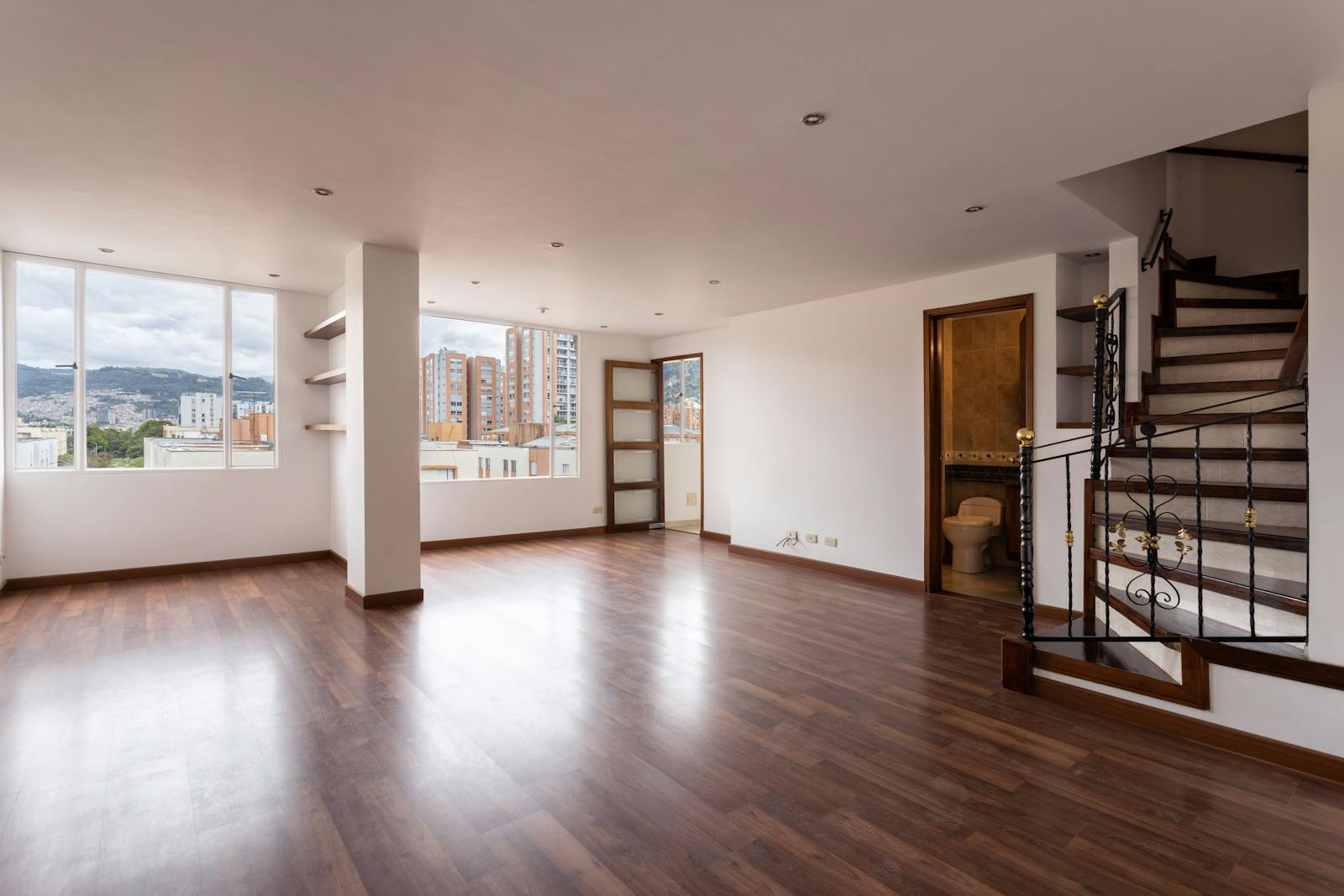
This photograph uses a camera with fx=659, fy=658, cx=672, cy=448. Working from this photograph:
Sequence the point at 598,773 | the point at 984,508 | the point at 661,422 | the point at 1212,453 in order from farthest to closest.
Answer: the point at 661,422 → the point at 984,508 → the point at 1212,453 → the point at 598,773

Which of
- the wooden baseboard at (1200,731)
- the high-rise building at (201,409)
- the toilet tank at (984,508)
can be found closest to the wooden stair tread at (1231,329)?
the wooden baseboard at (1200,731)

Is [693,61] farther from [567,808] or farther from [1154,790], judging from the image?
[1154,790]

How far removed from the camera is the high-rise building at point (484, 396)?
25.3ft

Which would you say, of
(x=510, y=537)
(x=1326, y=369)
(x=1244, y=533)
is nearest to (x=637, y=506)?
(x=510, y=537)

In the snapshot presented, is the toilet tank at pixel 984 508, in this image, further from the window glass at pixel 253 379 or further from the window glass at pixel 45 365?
the window glass at pixel 45 365

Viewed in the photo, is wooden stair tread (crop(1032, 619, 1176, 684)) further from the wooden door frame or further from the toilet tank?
the wooden door frame


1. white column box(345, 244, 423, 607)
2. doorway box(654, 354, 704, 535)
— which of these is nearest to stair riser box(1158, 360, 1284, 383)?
white column box(345, 244, 423, 607)

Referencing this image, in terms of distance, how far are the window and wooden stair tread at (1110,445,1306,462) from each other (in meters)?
6.11

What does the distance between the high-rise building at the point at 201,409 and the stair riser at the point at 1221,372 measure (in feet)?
25.0

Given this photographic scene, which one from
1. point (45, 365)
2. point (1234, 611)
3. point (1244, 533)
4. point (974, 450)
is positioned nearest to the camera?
point (1244, 533)

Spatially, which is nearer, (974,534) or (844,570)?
(844,570)

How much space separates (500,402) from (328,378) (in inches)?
85.5

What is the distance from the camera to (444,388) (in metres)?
7.53

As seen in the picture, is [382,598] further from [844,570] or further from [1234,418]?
[1234,418]
